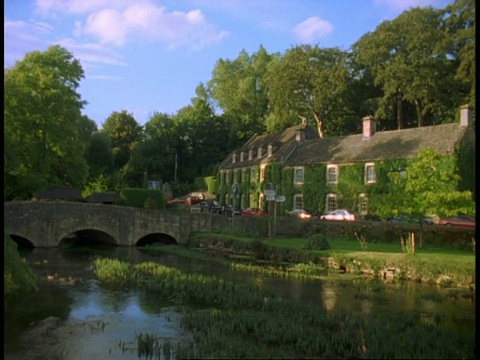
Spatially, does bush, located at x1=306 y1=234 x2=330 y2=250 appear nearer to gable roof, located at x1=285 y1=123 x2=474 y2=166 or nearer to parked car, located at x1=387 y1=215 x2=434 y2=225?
parked car, located at x1=387 y1=215 x2=434 y2=225

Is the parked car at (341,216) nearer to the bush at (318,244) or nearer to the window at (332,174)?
the window at (332,174)

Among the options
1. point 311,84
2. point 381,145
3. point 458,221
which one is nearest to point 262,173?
point 311,84

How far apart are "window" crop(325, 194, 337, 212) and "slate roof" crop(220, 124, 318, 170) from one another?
258 inches

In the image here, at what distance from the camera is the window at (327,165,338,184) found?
4353cm

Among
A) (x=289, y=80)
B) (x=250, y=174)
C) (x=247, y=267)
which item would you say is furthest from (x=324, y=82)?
(x=247, y=267)

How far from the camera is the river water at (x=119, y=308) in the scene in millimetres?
12555

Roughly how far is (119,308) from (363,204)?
28.1m

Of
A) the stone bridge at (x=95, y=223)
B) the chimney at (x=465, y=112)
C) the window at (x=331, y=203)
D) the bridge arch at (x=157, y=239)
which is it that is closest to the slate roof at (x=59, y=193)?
the stone bridge at (x=95, y=223)

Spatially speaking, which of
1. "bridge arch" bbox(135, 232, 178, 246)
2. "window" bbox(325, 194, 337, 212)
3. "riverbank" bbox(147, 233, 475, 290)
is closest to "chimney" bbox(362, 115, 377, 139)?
"window" bbox(325, 194, 337, 212)

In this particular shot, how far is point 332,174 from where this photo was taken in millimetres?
43969

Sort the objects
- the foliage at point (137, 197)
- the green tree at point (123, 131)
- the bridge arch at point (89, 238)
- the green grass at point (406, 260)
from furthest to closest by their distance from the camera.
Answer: the green tree at point (123, 131) < the foliage at point (137, 197) < the bridge arch at point (89, 238) < the green grass at point (406, 260)

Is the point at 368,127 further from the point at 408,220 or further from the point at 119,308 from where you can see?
the point at 119,308

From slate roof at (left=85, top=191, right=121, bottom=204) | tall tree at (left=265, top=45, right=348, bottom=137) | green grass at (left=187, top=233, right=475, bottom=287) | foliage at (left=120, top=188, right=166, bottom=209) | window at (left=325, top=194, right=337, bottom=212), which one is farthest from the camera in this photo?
tall tree at (left=265, top=45, right=348, bottom=137)

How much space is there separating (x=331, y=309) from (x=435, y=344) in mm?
5771
